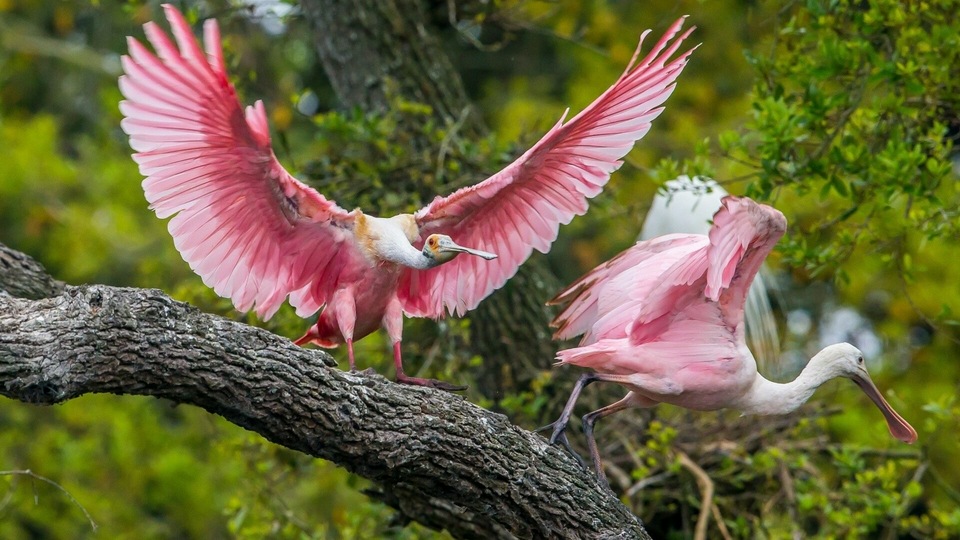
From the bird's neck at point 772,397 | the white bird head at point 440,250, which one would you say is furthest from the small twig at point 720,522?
the white bird head at point 440,250

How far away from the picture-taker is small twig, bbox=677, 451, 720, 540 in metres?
6.60

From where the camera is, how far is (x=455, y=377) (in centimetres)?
664

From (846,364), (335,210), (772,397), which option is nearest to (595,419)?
(772,397)

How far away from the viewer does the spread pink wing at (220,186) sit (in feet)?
13.7

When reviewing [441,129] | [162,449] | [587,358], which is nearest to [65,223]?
[162,449]

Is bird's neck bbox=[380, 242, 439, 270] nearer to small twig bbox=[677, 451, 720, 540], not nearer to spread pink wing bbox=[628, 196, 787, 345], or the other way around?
spread pink wing bbox=[628, 196, 787, 345]

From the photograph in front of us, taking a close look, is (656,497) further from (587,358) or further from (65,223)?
(65,223)

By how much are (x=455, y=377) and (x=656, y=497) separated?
1188mm

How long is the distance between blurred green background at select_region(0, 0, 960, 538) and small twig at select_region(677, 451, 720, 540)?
8 cm

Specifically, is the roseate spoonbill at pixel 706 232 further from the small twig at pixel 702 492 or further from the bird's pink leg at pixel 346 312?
the bird's pink leg at pixel 346 312

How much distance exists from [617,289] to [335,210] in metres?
1.15

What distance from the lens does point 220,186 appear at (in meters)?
4.72

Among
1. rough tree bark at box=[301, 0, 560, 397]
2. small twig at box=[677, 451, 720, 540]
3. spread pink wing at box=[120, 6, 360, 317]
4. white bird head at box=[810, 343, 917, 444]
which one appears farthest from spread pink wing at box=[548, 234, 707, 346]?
small twig at box=[677, 451, 720, 540]

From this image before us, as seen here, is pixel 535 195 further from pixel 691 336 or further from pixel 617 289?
pixel 691 336
